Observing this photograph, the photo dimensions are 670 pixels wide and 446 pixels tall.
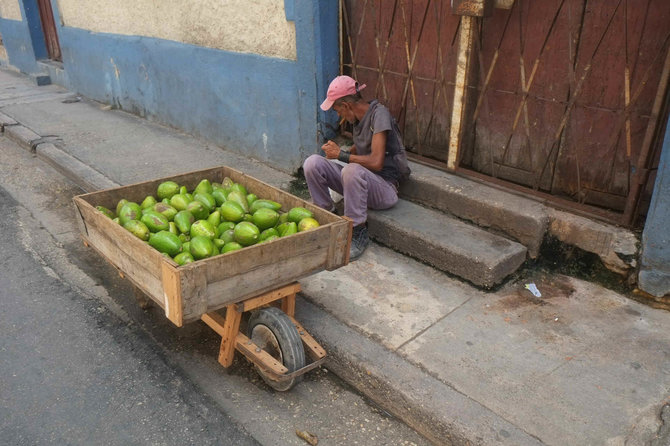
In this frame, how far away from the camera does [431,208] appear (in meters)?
4.67

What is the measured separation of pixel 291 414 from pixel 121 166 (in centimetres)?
435

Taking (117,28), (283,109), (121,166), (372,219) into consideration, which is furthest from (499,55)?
(117,28)

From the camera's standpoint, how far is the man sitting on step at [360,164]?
417 cm

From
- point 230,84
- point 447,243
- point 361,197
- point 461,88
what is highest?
point 461,88

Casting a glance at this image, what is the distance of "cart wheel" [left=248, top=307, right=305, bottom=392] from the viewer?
2941 millimetres

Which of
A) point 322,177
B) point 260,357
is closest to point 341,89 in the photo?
point 322,177

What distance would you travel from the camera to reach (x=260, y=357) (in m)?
2.92

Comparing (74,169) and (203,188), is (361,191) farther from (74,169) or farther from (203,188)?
(74,169)

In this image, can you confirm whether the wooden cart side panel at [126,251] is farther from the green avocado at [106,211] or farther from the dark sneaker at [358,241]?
the dark sneaker at [358,241]

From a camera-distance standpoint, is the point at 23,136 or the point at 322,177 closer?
the point at 322,177

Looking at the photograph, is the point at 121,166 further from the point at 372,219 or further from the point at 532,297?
the point at 532,297

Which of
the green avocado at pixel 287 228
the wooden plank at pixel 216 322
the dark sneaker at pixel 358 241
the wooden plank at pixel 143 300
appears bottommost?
the wooden plank at pixel 143 300

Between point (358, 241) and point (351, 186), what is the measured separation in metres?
0.46

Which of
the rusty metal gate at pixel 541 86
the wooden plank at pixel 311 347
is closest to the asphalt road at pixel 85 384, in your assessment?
the wooden plank at pixel 311 347
